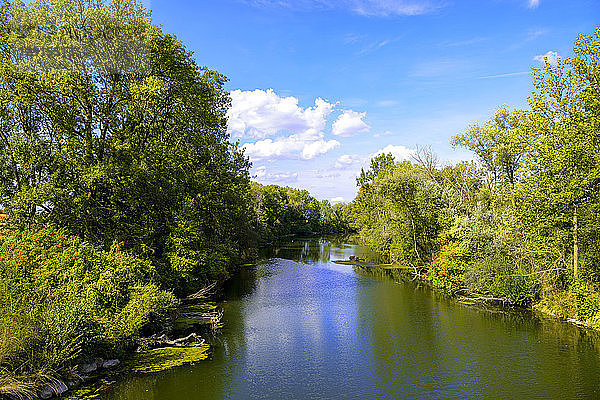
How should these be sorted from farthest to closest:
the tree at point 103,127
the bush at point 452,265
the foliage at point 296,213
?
the foliage at point 296,213, the bush at point 452,265, the tree at point 103,127

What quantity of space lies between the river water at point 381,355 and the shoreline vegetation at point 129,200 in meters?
1.65

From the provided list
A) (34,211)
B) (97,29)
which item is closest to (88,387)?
(34,211)

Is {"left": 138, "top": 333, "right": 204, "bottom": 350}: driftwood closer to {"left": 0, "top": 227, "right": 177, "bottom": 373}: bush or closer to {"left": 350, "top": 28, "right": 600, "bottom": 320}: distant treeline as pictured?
{"left": 0, "top": 227, "right": 177, "bottom": 373}: bush

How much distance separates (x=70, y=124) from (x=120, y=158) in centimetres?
251

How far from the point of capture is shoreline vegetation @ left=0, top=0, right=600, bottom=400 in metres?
12.8

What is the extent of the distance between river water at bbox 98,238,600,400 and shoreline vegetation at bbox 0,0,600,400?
1.65 meters

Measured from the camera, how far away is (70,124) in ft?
57.2

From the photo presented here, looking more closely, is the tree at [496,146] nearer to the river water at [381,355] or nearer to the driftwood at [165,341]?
the river water at [381,355]

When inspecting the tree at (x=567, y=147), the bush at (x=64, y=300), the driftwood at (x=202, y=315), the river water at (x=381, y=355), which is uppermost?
the tree at (x=567, y=147)

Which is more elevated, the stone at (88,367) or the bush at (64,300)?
the bush at (64,300)

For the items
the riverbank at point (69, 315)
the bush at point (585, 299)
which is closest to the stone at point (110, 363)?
the riverbank at point (69, 315)

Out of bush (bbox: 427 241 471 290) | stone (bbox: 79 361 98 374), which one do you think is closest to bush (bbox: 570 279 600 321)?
bush (bbox: 427 241 471 290)

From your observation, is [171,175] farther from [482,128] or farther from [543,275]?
[482,128]

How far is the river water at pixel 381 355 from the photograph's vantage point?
40.0 ft
